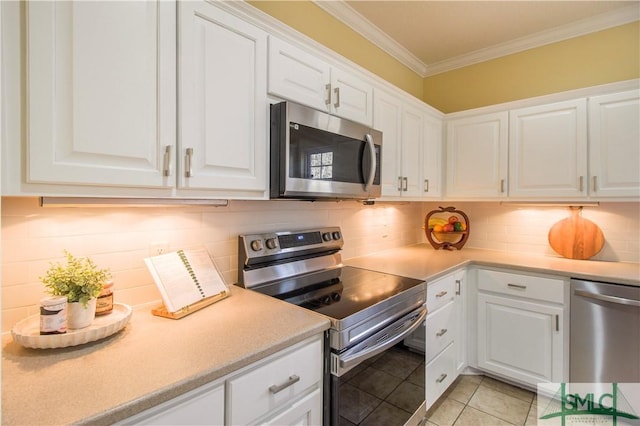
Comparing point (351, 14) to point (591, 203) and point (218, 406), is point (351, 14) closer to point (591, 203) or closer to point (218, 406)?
point (591, 203)

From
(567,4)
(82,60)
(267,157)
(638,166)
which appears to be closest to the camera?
(82,60)

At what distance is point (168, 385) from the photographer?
789mm

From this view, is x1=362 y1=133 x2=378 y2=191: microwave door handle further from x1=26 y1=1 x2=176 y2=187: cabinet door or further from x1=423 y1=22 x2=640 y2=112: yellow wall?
x1=423 y1=22 x2=640 y2=112: yellow wall

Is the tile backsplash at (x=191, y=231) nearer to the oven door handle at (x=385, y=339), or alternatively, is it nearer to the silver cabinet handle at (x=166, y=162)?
the silver cabinet handle at (x=166, y=162)

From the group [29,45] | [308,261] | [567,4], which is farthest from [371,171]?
[567,4]

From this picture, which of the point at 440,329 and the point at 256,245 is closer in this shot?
the point at 256,245

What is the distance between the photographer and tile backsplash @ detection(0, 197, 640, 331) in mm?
1071

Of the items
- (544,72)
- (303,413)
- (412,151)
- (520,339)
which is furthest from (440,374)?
(544,72)

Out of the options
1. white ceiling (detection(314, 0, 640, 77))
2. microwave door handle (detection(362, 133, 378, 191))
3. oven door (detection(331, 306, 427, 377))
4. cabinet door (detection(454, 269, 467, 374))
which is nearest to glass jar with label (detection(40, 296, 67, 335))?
oven door (detection(331, 306, 427, 377))

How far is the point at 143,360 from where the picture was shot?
0.91 m

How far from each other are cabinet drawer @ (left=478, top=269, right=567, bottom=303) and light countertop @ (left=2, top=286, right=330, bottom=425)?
1.64 m

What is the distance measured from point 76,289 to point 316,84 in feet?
4.29

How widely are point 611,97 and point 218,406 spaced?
282 cm

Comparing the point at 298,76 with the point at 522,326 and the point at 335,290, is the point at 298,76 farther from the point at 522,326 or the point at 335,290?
the point at 522,326
